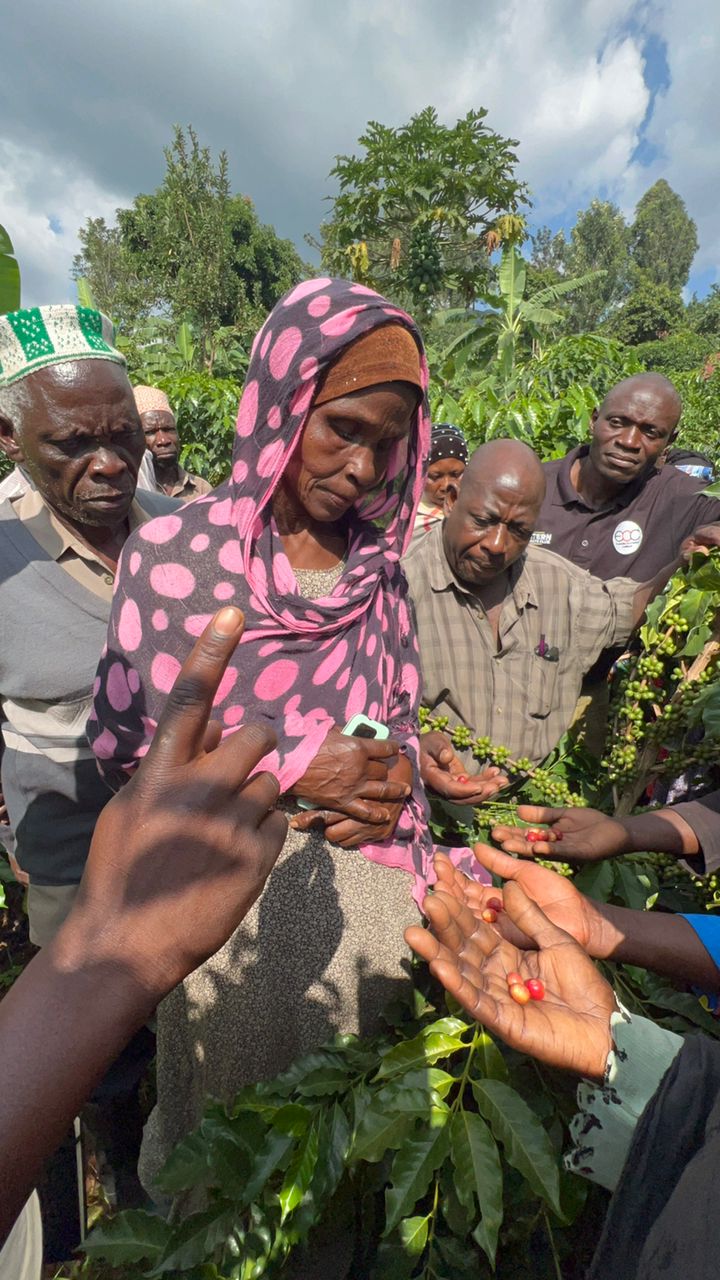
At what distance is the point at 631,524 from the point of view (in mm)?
3434

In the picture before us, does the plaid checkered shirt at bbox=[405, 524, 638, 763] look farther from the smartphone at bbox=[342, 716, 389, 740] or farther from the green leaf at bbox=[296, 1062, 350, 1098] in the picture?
the green leaf at bbox=[296, 1062, 350, 1098]

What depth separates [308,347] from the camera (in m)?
1.39

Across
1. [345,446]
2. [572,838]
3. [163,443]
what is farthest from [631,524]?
[163,443]

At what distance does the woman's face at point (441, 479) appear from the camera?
3.76 metres

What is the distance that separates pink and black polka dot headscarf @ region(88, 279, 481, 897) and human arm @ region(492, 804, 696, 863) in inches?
13.7

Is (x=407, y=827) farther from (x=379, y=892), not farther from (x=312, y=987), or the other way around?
(x=312, y=987)

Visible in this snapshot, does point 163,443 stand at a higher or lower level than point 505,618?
higher

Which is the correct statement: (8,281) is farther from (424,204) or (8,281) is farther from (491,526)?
(424,204)

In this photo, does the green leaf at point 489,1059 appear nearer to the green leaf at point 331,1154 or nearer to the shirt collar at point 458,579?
the green leaf at point 331,1154

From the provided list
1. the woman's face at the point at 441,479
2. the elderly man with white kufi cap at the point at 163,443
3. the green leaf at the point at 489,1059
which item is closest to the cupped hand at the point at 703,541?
the green leaf at the point at 489,1059

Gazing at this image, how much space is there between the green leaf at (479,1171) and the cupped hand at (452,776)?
37.4 inches

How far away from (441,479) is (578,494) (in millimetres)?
757

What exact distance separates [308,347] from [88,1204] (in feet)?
9.30

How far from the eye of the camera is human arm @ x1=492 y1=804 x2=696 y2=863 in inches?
71.2
